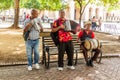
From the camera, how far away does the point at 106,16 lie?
70.2 meters

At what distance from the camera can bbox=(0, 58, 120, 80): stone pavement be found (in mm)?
7654

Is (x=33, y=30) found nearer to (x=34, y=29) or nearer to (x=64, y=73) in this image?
(x=34, y=29)

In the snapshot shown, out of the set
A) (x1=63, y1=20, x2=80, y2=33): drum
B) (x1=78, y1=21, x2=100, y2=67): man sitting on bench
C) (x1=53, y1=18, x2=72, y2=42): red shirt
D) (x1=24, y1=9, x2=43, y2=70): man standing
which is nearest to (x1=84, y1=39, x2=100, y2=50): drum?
(x1=78, y1=21, x2=100, y2=67): man sitting on bench

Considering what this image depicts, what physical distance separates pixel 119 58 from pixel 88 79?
155 inches

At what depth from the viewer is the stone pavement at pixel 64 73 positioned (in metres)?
7.65

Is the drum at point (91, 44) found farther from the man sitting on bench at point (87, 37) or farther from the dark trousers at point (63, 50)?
the dark trousers at point (63, 50)

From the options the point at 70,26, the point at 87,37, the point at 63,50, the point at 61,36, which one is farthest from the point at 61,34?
the point at 87,37

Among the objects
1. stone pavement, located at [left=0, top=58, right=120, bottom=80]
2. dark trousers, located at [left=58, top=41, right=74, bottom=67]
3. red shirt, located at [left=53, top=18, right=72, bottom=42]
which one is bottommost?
stone pavement, located at [left=0, top=58, right=120, bottom=80]

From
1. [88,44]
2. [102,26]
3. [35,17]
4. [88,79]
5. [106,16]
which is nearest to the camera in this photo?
[88,79]

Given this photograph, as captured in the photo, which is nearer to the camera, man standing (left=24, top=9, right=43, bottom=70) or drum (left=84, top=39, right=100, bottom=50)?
man standing (left=24, top=9, right=43, bottom=70)

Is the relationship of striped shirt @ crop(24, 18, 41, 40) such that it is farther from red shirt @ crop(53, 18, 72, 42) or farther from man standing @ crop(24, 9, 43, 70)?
red shirt @ crop(53, 18, 72, 42)

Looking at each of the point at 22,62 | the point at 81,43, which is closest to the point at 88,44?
the point at 81,43

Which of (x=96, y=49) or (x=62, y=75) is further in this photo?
(x=96, y=49)

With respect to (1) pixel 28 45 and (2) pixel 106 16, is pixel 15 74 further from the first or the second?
(2) pixel 106 16
